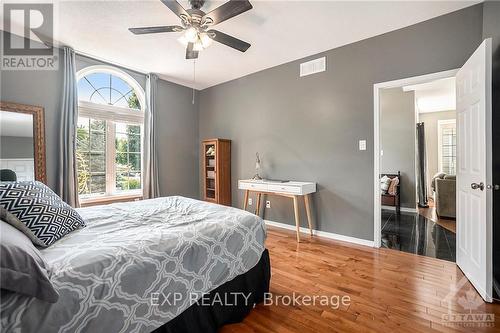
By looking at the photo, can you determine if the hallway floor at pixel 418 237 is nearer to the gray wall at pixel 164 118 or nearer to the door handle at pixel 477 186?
the door handle at pixel 477 186

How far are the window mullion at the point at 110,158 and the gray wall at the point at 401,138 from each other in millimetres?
5165

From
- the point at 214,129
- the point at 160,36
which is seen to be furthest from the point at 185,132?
the point at 160,36

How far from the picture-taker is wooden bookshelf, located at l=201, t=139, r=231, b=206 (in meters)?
4.40

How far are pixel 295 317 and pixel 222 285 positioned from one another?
60 centimetres

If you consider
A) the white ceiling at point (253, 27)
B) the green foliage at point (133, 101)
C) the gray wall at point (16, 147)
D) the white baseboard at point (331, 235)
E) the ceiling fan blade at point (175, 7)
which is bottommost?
the white baseboard at point (331, 235)

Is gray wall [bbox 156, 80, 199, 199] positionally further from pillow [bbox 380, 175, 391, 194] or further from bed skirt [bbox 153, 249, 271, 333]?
pillow [bbox 380, 175, 391, 194]

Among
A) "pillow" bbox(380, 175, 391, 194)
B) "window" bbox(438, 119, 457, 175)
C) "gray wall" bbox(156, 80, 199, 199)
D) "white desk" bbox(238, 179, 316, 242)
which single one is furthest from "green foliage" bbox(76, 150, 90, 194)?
"window" bbox(438, 119, 457, 175)

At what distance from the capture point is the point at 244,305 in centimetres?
166

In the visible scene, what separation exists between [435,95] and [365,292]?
5661mm

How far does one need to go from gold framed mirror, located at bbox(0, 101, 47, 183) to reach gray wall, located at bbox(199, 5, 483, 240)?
2.90 meters

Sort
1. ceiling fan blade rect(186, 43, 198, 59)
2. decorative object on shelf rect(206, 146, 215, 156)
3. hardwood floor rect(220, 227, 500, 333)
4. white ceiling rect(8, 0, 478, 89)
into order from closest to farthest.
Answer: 1. hardwood floor rect(220, 227, 500, 333)
2. white ceiling rect(8, 0, 478, 89)
3. ceiling fan blade rect(186, 43, 198, 59)
4. decorative object on shelf rect(206, 146, 215, 156)

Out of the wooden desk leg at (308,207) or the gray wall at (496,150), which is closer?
the gray wall at (496,150)

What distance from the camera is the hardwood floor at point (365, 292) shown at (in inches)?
62.3

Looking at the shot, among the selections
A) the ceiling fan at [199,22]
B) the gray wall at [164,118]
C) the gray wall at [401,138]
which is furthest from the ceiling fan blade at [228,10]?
the gray wall at [401,138]
